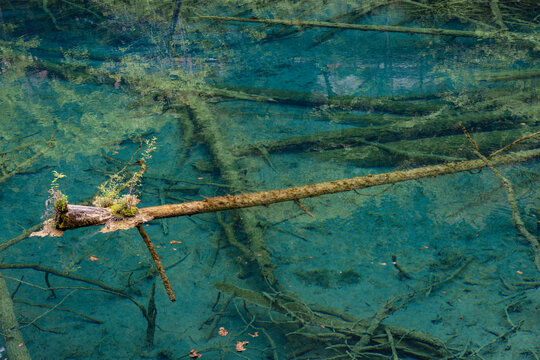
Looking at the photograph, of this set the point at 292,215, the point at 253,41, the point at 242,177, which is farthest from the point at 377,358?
the point at 253,41

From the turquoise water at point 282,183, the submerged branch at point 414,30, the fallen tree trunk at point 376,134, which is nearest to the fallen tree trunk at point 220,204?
the turquoise water at point 282,183

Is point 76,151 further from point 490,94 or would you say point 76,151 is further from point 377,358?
point 490,94

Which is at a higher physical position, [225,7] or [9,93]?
[225,7]

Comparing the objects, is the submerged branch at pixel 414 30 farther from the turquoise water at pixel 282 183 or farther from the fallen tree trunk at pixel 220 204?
the fallen tree trunk at pixel 220 204

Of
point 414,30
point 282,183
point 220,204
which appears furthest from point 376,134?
point 220,204

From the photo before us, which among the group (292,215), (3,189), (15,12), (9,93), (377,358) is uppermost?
(15,12)

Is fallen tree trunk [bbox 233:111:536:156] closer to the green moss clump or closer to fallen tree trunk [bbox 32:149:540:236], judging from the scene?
fallen tree trunk [bbox 32:149:540:236]

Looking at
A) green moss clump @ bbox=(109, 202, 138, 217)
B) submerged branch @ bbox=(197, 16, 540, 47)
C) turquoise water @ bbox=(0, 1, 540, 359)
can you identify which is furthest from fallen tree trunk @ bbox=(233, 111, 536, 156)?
green moss clump @ bbox=(109, 202, 138, 217)
